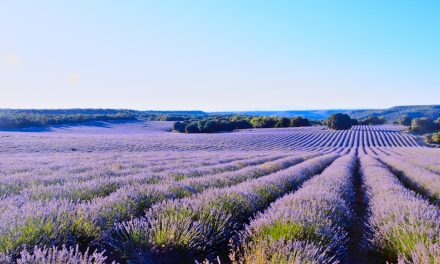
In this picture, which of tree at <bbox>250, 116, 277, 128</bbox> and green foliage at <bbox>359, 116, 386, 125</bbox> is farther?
green foliage at <bbox>359, 116, 386, 125</bbox>

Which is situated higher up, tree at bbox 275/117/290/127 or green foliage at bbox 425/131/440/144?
tree at bbox 275/117/290/127

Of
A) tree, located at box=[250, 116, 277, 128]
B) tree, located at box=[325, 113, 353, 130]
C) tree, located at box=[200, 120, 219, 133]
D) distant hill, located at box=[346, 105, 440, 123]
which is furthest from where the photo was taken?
distant hill, located at box=[346, 105, 440, 123]

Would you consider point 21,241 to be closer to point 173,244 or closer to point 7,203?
point 173,244

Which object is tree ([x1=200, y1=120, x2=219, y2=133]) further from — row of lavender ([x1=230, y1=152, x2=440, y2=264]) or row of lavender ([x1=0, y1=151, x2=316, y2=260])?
row of lavender ([x1=230, y1=152, x2=440, y2=264])

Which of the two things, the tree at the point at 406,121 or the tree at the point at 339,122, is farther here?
the tree at the point at 406,121

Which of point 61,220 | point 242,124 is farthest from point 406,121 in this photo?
point 61,220

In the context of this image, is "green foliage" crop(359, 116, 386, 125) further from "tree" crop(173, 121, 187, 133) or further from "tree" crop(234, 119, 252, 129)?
"tree" crop(173, 121, 187, 133)

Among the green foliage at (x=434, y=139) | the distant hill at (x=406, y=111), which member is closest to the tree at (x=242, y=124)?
the green foliage at (x=434, y=139)

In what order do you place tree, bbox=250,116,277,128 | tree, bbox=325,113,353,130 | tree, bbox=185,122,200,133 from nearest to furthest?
tree, bbox=185,122,200,133, tree, bbox=325,113,353,130, tree, bbox=250,116,277,128

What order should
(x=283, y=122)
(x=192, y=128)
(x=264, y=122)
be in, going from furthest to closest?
(x=283, y=122), (x=264, y=122), (x=192, y=128)

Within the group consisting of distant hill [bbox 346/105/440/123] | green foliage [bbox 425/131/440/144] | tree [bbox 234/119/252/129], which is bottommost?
green foliage [bbox 425/131/440/144]

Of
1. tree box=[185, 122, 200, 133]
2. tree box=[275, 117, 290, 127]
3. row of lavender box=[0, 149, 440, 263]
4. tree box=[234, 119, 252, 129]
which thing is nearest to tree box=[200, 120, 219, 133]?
tree box=[185, 122, 200, 133]

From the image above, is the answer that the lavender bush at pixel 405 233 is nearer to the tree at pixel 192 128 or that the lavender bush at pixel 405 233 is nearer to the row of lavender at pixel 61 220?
the row of lavender at pixel 61 220

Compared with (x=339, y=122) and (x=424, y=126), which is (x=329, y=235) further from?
(x=339, y=122)
